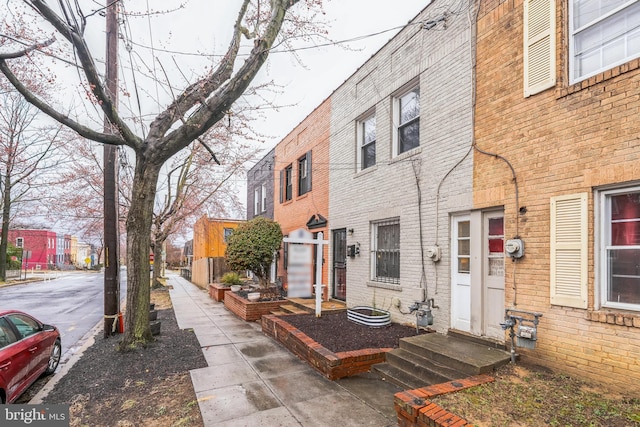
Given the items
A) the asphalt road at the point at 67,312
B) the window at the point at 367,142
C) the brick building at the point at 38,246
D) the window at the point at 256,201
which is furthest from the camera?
the brick building at the point at 38,246

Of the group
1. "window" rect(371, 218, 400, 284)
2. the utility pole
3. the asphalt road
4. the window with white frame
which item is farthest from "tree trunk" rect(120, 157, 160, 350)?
the window with white frame

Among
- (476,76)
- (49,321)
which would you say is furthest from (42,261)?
(476,76)

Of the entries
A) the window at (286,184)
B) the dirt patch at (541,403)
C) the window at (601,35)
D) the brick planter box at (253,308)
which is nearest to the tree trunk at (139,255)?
the brick planter box at (253,308)

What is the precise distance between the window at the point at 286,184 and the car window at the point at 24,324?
32.0 ft

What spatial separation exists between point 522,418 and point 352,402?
197cm

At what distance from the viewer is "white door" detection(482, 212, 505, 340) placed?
5.27 metres

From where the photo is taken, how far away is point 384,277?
8.15 m

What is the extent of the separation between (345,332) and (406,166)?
3.66 m

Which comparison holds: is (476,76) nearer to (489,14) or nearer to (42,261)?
(489,14)

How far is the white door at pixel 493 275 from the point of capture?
5.27 metres

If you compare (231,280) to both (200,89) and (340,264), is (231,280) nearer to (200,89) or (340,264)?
(340,264)

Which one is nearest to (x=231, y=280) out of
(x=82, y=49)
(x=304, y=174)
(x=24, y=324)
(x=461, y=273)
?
(x=304, y=174)

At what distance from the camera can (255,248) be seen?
37.7 feet

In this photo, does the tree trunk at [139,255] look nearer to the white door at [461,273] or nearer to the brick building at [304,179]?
the brick building at [304,179]
